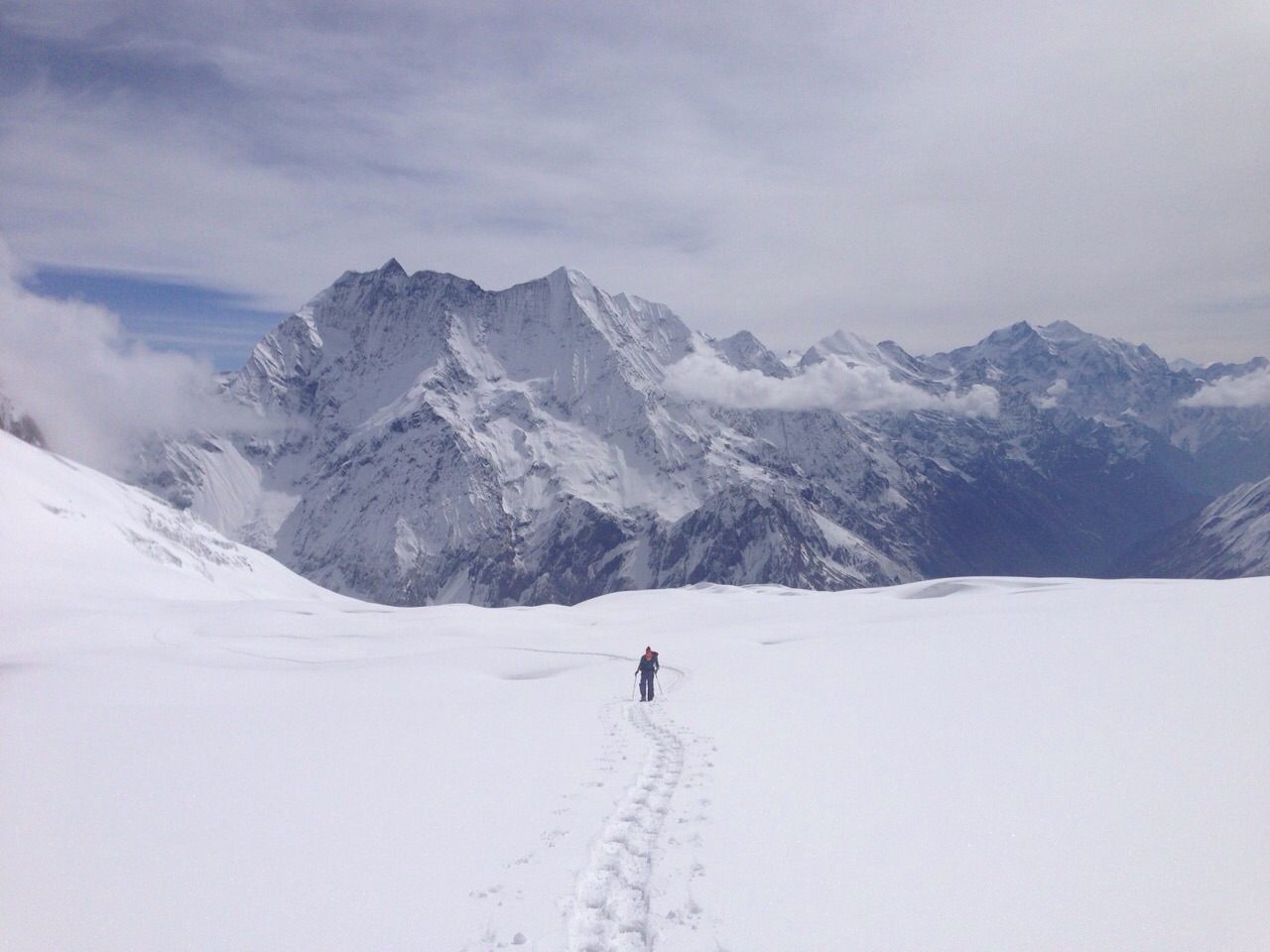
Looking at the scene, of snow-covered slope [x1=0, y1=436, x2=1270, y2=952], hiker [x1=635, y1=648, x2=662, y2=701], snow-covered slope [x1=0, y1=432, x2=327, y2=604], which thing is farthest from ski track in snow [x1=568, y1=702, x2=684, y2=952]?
snow-covered slope [x1=0, y1=432, x2=327, y2=604]

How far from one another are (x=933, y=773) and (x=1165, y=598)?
29226mm

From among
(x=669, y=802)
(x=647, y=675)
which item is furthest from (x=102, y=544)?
(x=669, y=802)

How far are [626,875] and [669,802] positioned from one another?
2.56 metres

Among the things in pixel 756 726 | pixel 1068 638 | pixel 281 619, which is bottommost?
pixel 281 619

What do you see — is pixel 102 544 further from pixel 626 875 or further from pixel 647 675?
pixel 626 875

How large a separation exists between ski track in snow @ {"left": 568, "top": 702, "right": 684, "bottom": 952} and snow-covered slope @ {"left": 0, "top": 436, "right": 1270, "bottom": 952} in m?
0.05

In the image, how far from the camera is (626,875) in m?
9.23

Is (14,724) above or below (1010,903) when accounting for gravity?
below

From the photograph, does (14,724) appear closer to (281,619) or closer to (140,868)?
(140,868)

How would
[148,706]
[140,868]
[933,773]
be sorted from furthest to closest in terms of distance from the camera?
[148,706]
[933,773]
[140,868]

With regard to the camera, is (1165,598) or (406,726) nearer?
(406,726)

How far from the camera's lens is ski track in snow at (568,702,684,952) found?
7.91m

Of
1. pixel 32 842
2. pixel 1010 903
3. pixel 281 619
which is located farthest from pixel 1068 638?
pixel 281 619

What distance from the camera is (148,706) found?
19109mm
